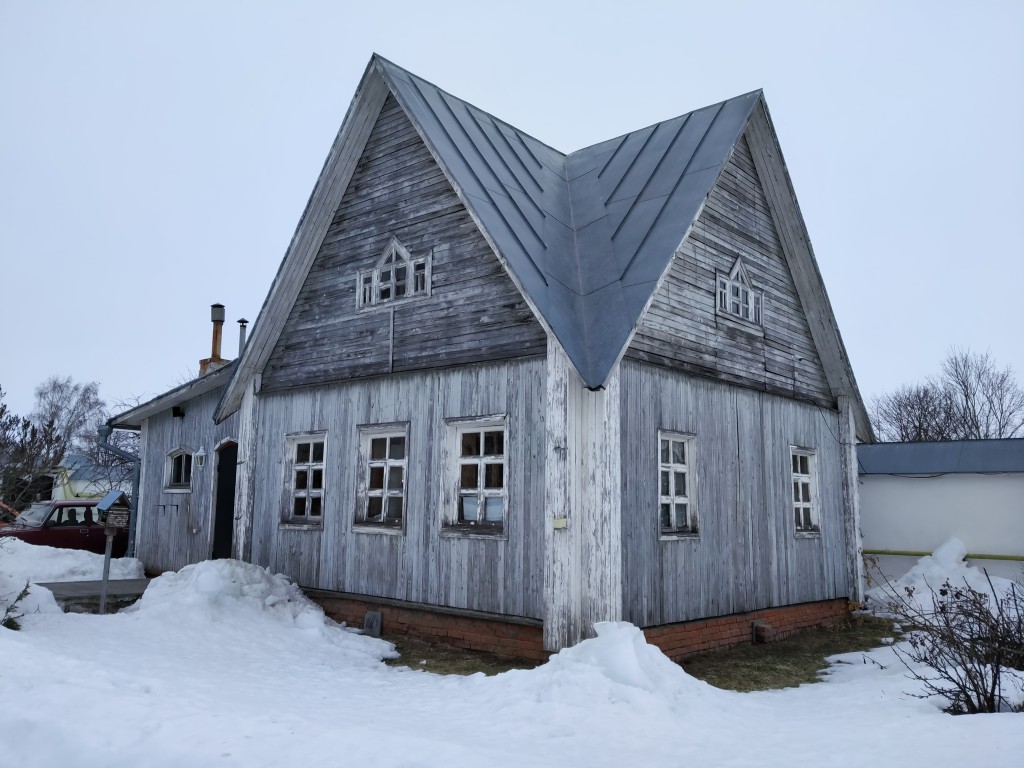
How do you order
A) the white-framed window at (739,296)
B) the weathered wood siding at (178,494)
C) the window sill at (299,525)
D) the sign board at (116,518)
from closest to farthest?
the sign board at (116,518) → the white-framed window at (739,296) → the window sill at (299,525) → the weathered wood siding at (178,494)

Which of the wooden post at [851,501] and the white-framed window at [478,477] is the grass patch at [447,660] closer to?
the white-framed window at [478,477]

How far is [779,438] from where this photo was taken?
12164mm

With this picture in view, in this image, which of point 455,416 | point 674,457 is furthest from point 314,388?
point 674,457

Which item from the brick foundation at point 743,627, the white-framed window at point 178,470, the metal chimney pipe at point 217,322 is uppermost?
the metal chimney pipe at point 217,322

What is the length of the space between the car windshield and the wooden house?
626 centimetres

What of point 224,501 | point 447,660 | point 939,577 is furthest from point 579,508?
point 939,577

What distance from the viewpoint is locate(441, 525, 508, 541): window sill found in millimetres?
9284

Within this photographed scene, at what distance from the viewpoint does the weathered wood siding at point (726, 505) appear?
360 inches

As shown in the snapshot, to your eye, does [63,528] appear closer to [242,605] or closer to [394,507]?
[242,605]

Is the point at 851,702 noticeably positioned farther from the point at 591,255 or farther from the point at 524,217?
the point at 524,217

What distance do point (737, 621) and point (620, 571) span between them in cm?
292

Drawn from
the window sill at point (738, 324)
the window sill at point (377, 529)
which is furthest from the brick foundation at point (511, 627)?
the window sill at point (738, 324)

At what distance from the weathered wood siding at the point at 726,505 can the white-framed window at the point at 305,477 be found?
15.9 feet

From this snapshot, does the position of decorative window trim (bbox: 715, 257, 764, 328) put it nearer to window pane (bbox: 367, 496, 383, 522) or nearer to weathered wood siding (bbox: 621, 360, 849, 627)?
weathered wood siding (bbox: 621, 360, 849, 627)
